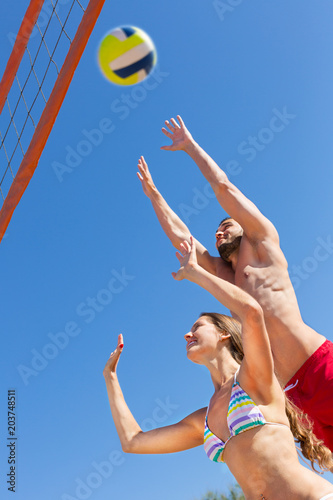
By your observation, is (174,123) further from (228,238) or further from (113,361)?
(113,361)

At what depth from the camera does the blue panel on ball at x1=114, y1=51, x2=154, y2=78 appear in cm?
486

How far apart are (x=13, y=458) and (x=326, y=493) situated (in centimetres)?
470

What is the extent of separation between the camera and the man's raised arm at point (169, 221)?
424 centimetres

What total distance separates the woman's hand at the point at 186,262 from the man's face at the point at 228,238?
1.31 m

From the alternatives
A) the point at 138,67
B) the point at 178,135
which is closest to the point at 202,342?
the point at 178,135

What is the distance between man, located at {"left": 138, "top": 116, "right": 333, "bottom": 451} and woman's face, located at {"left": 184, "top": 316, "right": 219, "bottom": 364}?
2.70 ft

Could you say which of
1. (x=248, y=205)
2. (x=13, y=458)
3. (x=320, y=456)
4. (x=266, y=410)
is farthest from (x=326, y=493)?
(x=13, y=458)

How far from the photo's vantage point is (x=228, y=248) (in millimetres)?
4090

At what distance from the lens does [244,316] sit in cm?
239

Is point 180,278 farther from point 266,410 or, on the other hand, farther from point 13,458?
point 13,458

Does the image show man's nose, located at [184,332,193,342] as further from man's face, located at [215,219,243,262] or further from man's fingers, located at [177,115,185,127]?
man's fingers, located at [177,115,185,127]

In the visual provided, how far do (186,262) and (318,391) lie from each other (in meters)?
1.35

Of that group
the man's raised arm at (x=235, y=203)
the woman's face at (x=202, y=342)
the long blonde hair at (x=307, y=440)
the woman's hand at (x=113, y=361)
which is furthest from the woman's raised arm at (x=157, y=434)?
the man's raised arm at (x=235, y=203)

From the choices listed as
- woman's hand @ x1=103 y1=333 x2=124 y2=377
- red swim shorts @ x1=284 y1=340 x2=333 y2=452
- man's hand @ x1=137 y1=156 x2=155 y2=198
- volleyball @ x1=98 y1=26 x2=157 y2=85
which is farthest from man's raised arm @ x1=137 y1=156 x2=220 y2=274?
woman's hand @ x1=103 y1=333 x2=124 y2=377
